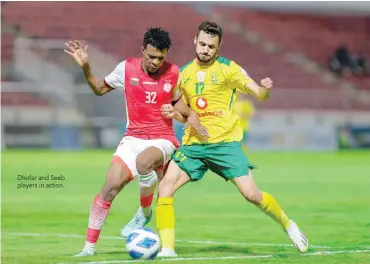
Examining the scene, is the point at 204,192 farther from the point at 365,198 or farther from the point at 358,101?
the point at 358,101

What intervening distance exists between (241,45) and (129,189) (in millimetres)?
24274

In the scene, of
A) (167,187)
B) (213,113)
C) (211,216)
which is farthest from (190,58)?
(167,187)

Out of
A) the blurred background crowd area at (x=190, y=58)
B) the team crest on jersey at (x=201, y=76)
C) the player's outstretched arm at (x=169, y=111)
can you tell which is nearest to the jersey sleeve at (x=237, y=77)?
the team crest on jersey at (x=201, y=76)

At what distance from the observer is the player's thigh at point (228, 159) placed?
9.05m

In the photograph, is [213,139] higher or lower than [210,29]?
lower

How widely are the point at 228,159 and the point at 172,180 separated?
562 millimetres

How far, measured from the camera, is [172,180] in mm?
8977

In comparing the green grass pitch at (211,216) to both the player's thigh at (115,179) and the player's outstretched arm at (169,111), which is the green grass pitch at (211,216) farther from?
the player's outstretched arm at (169,111)

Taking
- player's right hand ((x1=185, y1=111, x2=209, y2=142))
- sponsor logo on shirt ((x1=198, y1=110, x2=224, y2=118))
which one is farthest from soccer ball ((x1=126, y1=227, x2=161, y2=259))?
sponsor logo on shirt ((x1=198, y1=110, x2=224, y2=118))

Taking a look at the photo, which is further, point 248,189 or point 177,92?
point 177,92

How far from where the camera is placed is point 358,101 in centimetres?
3994

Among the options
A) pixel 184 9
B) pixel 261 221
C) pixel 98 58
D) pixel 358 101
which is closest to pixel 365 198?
pixel 261 221

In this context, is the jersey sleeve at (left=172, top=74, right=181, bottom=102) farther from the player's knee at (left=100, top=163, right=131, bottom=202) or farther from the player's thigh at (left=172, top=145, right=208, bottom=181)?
the player's knee at (left=100, top=163, right=131, bottom=202)

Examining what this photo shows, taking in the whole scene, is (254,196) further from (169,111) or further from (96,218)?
(96,218)
